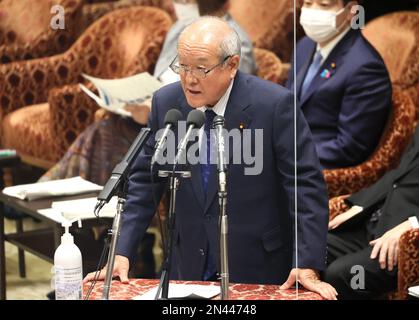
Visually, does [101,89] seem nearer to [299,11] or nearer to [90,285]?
[299,11]

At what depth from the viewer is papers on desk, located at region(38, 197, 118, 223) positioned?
12.2 feet

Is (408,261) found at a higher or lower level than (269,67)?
lower

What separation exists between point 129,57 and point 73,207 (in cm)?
218

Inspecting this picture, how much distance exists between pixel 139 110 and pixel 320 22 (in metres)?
0.94

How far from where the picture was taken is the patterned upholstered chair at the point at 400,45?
14.6 feet

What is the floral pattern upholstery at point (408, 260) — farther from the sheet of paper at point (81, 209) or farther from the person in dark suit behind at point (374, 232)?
the sheet of paper at point (81, 209)

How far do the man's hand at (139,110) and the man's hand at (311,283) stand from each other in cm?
199

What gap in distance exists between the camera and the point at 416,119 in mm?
4422

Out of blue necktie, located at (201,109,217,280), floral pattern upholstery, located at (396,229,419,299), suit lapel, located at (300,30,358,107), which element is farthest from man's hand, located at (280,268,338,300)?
suit lapel, located at (300,30,358,107)

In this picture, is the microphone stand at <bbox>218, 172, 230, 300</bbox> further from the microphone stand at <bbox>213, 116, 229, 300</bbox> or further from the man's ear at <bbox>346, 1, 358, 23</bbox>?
the man's ear at <bbox>346, 1, 358, 23</bbox>

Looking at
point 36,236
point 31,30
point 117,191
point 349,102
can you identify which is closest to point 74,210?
point 36,236

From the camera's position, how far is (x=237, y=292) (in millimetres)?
2500

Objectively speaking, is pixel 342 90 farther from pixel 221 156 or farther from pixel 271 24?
pixel 221 156
